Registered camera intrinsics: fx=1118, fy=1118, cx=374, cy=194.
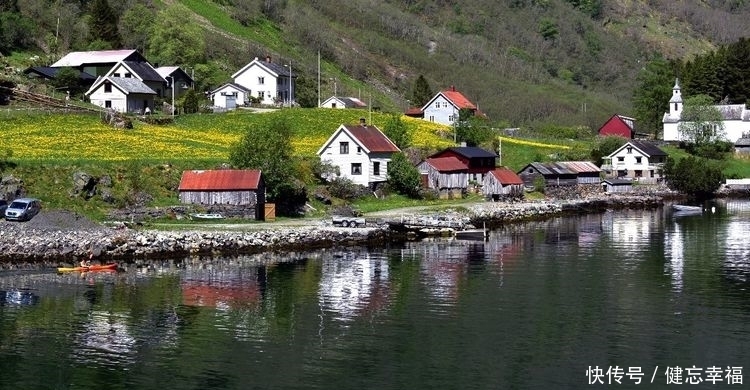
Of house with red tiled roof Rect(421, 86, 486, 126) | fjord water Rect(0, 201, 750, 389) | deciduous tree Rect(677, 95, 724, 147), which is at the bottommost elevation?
fjord water Rect(0, 201, 750, 389)

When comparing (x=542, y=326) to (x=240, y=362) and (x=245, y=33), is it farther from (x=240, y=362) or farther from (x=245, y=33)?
(x=245, y=33)

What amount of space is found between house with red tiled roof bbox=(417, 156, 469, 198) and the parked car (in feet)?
109

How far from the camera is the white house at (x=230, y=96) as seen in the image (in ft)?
366

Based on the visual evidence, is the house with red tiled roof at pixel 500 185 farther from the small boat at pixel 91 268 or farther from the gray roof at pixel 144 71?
the small boat at pixel 91 268

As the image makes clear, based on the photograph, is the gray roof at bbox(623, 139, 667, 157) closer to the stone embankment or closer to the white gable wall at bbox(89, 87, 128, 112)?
the stone embankment

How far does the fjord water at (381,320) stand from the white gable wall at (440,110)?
59.9 metres

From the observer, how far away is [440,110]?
12369cm

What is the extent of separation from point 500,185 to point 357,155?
1233 centimetres

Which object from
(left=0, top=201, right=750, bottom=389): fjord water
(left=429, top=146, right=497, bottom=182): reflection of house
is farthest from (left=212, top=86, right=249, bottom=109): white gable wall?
(left=0, top=201, right=750, bottom=389): fjord water

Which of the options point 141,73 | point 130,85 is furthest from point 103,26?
point 130,85

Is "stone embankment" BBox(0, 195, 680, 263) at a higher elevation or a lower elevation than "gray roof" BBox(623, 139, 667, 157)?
lower

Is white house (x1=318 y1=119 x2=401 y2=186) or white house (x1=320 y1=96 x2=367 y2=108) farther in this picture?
white house (x1=320 y1=96 x2=367 y2=108)

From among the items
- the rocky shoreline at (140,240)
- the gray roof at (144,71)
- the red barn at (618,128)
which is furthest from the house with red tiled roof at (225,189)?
the red barn at (618,128)

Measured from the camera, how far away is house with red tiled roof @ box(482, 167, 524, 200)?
285 ft
